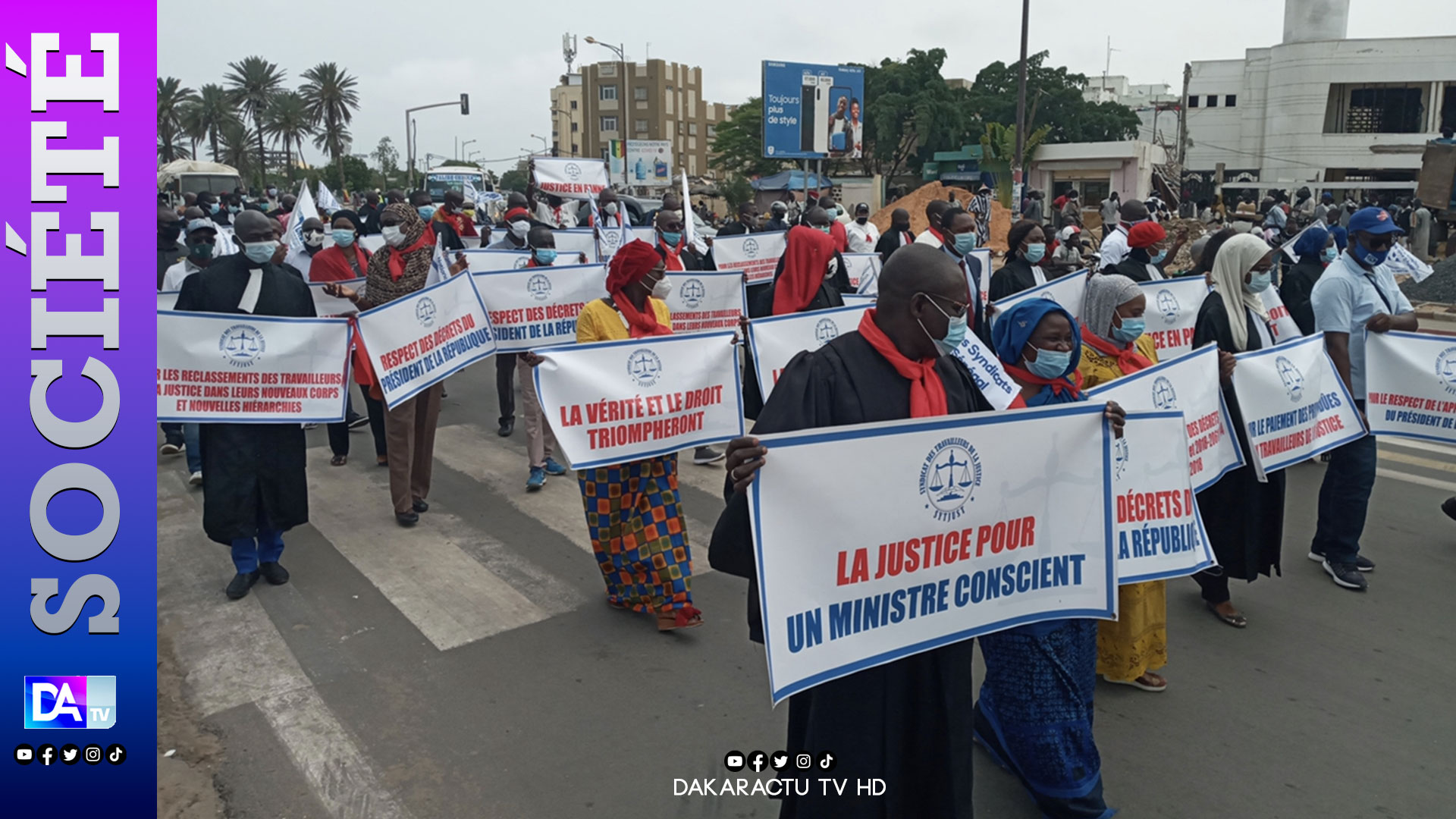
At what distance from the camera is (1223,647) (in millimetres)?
4918

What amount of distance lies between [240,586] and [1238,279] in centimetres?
577

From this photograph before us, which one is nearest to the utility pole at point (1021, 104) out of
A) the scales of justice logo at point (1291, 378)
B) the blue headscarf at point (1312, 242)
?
the blue headscarf at point (1312, 242)

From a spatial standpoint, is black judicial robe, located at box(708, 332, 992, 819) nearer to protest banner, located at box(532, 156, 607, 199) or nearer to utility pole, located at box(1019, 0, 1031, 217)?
A: protest banner, located at box(532, 156, 607, 199)

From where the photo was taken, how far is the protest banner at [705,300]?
8516 mm

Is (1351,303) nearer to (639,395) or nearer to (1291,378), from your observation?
(1291,378)

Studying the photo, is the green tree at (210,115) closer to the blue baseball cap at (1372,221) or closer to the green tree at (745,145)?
the green tree at (745,145)

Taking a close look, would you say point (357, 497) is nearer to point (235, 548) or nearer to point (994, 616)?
point (235, 548)

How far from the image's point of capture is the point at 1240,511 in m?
5.07

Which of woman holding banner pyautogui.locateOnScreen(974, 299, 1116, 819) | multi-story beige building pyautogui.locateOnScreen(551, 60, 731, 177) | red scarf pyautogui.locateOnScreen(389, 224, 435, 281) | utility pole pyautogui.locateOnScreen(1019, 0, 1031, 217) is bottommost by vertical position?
woman holding banner pyautogui.locateOnScreen(974, 299, 1116, 819)

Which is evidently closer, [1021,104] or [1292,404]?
[1292,404]

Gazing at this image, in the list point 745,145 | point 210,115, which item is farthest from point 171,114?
point 745,145

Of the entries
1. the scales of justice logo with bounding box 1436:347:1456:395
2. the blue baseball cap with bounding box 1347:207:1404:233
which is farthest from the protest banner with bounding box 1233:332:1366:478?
the blue baseball cap with bounding box 1347:207:1404:233

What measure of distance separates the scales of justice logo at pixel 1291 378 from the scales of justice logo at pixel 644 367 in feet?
10.6

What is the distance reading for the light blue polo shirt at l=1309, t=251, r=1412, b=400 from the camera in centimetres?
575
